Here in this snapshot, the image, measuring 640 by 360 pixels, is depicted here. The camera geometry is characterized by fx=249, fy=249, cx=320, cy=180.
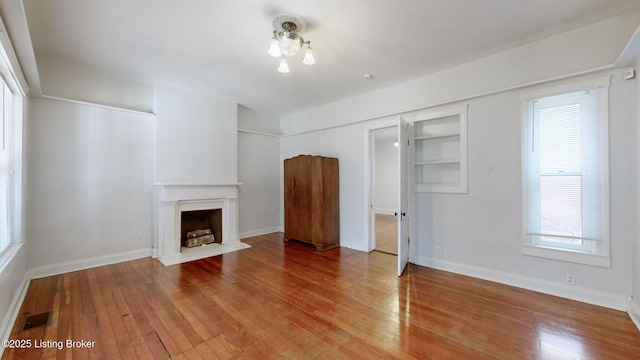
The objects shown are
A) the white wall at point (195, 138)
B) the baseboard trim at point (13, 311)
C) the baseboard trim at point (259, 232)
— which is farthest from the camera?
the baseboard trim at point (259, 232)

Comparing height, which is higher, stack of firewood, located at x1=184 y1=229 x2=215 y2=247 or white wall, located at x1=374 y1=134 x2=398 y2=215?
white wall, located at x1=374 y1=134 x2=398 y2=215

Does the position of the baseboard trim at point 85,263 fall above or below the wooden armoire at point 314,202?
below

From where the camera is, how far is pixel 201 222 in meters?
5.23

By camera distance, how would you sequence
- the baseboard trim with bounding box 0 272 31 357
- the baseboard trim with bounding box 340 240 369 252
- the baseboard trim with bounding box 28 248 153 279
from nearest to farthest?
the baseboard trim with bounding box 0 272 31 357, the baseboard trim with bounding box 28 248 153 279, the baseboard trim with bounding box 340 240 369 252

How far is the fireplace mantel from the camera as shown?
13.7 feet

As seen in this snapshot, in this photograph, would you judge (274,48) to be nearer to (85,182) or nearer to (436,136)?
(436,136)

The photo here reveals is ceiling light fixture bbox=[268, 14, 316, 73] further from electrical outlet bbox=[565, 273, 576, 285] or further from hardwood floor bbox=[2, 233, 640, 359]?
electrical outlet bbox=[565, 273, 576, 285]

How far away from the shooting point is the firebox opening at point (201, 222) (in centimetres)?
496

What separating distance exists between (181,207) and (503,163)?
5.02 m

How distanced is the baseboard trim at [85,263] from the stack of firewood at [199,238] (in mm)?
683

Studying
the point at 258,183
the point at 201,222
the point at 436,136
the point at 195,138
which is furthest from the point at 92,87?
the point at 436,136

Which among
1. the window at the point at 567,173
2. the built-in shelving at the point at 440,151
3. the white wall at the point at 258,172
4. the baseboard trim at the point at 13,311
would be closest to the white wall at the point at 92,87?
the white wall at the point at 258,172

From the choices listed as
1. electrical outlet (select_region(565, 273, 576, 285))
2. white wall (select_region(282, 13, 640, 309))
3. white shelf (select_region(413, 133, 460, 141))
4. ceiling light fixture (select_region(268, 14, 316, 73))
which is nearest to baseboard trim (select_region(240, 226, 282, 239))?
white wall (select_region(282, 13, 640, 309))

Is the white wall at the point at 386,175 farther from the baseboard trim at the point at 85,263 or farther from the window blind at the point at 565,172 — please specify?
the baseboard trim at the point at 85,263
